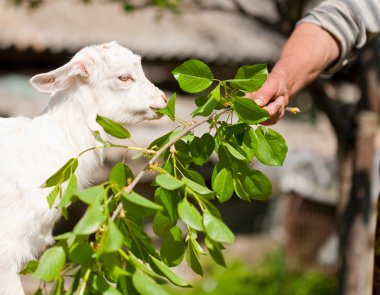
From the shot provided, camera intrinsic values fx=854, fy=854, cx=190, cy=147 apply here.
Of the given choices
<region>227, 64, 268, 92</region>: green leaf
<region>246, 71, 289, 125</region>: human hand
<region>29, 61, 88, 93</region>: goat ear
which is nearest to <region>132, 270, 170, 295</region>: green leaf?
<region>227, 64, 268, 92</region>: green leaf

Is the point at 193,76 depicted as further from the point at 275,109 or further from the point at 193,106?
the point at 193,106

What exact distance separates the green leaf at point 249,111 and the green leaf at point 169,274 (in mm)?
455

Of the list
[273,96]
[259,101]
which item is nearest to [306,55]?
[273,96]

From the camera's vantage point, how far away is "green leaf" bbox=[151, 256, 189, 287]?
2152mm

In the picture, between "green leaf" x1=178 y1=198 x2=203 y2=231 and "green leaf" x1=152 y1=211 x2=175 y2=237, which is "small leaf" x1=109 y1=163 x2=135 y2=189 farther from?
"green leaf" x1=178 y1=198 x2=203 y2=231

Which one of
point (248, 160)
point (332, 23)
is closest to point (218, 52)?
point (332, 23)

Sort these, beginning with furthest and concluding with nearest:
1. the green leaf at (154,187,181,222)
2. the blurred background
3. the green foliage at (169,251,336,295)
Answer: the blurred background, the green foliage at (169,251,336,295), the green leaf at (154,187,181,222)

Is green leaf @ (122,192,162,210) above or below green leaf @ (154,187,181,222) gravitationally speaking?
above

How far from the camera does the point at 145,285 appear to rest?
198 cm

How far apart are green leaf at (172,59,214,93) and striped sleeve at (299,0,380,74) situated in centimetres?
101

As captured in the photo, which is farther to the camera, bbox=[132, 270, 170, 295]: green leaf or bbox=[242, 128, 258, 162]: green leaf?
bbox=[242, 128, 258, 162]: green leaf

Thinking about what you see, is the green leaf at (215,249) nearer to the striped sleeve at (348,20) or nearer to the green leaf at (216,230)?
the green leaf at (216,230)

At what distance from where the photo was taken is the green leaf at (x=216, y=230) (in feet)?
6.59

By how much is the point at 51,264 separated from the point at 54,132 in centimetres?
102
